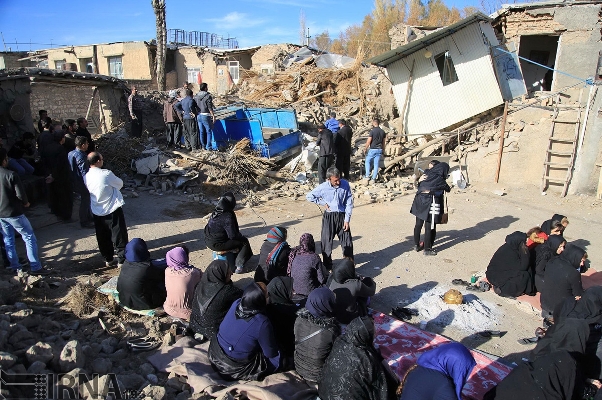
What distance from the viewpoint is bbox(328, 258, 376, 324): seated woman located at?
4520 millimetres

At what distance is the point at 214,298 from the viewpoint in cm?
433

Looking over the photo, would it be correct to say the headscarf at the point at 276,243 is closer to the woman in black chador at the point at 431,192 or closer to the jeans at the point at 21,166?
the woman in black chador at the point at 431,192

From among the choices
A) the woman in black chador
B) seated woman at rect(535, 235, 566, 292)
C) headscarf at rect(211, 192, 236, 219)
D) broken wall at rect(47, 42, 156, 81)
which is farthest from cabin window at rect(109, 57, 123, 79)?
seated woman at rect(535, 235, 566, 292)

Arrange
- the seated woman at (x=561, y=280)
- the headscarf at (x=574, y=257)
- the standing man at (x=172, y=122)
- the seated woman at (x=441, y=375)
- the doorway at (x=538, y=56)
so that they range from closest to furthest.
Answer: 1. the seated woman at (x=441, y=375)
2. the seated woman at (x=561, y=280)
3. the headscarf at (x=574, y=257)
4. the standing man at (x=172, y=122)
5. the doorway at (x=538, y=56)

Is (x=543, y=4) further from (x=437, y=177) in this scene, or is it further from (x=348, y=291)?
(x=348, y=291)

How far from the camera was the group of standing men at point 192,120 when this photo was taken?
11.7 meters

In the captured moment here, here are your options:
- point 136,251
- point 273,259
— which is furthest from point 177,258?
point 273,259

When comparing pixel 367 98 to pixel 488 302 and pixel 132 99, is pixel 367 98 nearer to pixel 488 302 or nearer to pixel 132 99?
pixel 132 99

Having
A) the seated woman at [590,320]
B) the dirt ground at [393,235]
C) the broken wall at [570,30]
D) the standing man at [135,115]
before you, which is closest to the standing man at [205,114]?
the dirt ground at [393,235]

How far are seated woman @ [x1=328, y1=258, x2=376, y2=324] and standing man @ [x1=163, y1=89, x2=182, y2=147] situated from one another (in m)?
9.04

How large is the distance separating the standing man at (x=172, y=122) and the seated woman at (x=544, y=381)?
1115cm

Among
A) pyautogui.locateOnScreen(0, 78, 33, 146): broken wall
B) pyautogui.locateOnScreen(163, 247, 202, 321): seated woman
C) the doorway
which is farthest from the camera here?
the doorway

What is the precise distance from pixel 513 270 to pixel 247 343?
394 centimetres

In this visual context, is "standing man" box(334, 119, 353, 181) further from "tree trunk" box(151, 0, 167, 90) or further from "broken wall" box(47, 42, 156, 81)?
"broken wall" box(47, 42, 156, 81)
